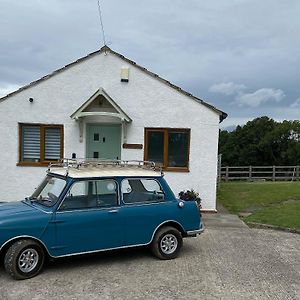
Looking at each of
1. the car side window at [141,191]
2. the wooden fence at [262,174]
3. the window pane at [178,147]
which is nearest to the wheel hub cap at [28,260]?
the car side window at [141,191]

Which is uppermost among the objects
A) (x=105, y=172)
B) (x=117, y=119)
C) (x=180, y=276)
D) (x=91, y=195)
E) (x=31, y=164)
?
(x=117, y=119)

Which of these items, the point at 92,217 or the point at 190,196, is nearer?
the point at 92,217

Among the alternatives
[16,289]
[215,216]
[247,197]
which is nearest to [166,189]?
[16,289]

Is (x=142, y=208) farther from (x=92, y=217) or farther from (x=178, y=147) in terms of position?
(x=178, y=147)

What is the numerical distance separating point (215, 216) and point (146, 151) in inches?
113

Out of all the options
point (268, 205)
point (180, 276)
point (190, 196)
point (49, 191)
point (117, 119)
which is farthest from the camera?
point (268, 205)

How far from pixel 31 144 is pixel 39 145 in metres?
0.27

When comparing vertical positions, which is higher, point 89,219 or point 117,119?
point 117,119

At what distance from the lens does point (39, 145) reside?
12.3 m

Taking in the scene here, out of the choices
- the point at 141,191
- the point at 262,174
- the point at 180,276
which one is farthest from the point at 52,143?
the point at 262,174

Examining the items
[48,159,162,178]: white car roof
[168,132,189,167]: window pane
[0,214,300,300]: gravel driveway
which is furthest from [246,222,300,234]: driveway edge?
[48,159,162,178]: white car roof

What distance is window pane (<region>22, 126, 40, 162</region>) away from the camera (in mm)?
12273

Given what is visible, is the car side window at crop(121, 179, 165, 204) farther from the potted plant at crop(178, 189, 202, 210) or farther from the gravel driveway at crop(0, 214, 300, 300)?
the potted plant at crop(178, 189, 202, 210)

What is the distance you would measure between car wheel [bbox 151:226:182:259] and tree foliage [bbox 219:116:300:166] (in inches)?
2310
